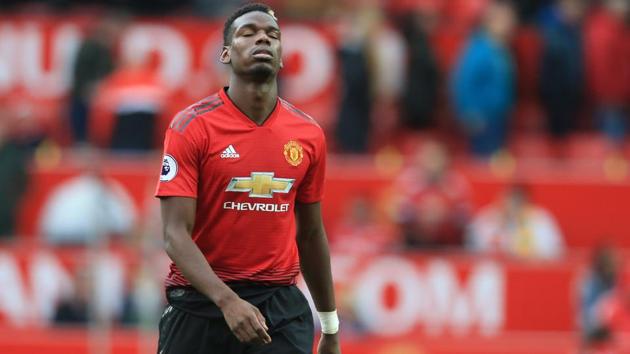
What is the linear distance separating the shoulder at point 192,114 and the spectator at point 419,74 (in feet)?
31.5

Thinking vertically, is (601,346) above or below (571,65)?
below

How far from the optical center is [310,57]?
17.1 meters

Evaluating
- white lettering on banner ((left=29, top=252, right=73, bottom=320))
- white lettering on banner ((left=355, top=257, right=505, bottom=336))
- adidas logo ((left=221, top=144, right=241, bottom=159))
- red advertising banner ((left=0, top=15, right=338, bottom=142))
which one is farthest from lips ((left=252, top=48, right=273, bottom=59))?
red advertising banner ((left=0, top=15, right=338, bottom=142))

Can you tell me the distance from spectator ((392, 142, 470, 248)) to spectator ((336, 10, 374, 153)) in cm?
166

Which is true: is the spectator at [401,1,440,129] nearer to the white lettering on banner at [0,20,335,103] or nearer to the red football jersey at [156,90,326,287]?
the white lettering on banner at [0,20,335,103]

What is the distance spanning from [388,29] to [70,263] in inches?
180

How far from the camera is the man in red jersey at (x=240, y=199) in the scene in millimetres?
6172

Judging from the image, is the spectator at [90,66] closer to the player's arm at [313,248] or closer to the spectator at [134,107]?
the spectator at [134,107]

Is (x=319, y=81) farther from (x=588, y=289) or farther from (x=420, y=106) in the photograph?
(x=588, y=289)

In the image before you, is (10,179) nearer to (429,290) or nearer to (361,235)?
(361,235)

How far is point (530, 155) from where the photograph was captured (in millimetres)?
16500

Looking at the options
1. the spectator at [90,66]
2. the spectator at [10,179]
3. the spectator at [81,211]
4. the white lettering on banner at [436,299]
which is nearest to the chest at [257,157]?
the spectator at [81,211]

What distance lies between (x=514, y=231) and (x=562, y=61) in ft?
9.47

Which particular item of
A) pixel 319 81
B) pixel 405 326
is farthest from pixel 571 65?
pixel 405 326
